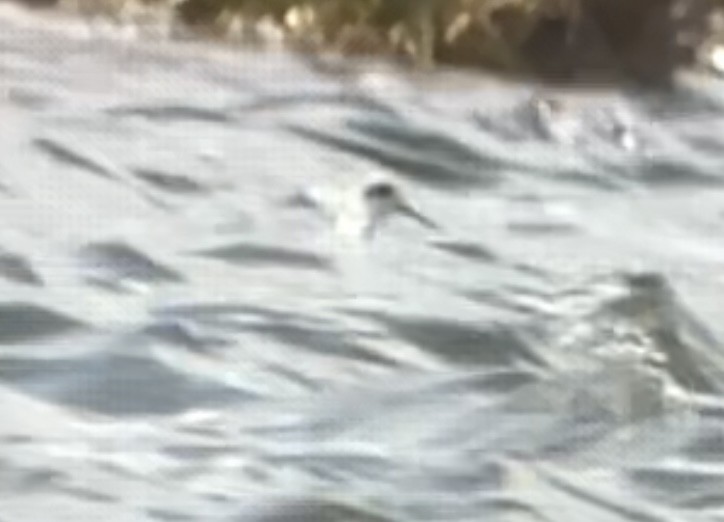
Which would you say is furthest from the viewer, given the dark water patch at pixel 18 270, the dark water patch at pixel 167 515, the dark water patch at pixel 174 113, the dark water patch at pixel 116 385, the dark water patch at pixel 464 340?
the dark water patch at pixel 174 113

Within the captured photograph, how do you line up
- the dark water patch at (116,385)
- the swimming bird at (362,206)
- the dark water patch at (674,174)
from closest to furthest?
1. the dark water patch at (116,385)
2. the swimming bird at (362,206)
3. the dark water patch at (674,174)

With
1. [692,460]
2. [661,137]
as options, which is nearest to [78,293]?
[692,460]

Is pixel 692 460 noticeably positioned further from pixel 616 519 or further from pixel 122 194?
pixel 122 194

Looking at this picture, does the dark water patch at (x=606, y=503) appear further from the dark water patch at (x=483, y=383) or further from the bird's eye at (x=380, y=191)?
the bird's eye at (x=380, y=191)

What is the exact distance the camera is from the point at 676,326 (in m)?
1.93

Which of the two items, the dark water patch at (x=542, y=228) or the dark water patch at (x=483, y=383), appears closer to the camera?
the dark water patch at (x=483, y=383)

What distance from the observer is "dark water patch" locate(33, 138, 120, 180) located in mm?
2297

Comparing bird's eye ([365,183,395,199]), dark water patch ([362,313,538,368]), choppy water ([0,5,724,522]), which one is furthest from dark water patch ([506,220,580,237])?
dark water patch ([362,313,538,368])

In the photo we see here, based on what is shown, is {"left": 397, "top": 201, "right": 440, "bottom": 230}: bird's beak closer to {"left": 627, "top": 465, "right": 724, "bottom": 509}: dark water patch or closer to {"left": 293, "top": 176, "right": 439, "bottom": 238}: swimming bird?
{"left": 293, "top": 176, "right": 439, "bottom": 238}: swimming bird

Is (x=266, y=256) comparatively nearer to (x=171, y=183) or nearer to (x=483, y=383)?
(x=171, y=183)

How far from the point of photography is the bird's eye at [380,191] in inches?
87.4

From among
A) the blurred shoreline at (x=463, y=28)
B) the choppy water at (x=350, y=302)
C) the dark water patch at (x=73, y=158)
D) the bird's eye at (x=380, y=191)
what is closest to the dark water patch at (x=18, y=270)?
the choppy water at (x=350, y=302)

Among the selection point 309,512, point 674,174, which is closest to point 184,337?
point 309,512

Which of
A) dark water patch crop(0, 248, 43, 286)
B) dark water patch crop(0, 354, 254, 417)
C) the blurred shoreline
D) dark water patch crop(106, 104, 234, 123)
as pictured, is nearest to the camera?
dark water patch crop(0, 354, 254, 417)
